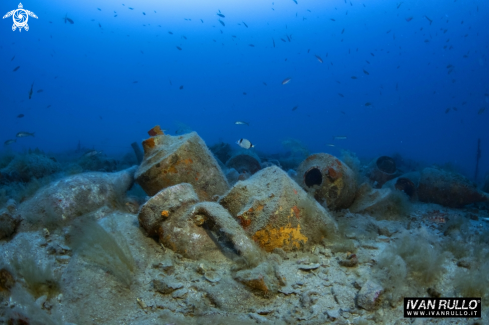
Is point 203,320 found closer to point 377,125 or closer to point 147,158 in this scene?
point 147,158

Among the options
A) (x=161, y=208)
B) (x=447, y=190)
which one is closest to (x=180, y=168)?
(x=161, y=208)

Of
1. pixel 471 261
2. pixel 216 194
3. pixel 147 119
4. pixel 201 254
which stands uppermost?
pixel 147 119

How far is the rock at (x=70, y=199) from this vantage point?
443 cm

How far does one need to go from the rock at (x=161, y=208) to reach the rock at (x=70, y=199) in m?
1.53

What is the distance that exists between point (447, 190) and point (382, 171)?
2.05m

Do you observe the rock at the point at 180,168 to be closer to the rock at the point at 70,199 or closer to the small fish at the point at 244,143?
the rock at the point at 70,199

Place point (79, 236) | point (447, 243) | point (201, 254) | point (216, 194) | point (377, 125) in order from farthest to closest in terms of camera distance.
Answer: point (377, 125)
point (216, 194)
point (447, 243)
point (201, 254)
point (79, 236)

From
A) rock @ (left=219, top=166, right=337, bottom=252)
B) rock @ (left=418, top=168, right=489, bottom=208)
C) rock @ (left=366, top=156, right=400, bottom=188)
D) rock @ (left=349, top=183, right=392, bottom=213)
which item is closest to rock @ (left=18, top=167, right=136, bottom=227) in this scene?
rock @ (left=219, top=166, right=337, bottom=252)

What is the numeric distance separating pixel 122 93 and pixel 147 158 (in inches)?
5787

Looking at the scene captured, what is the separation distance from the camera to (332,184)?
5980 millimetres

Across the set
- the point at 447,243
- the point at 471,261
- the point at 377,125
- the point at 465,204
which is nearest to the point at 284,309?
the point at 471,261

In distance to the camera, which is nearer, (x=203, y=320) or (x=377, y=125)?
(x=203, y=320)

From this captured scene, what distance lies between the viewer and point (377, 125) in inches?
4636

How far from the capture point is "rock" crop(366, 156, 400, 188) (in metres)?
9.16
